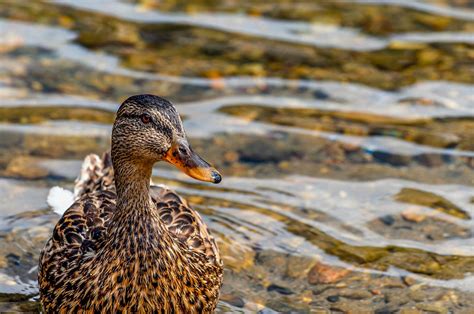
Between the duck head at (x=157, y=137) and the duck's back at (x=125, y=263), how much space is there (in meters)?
0.53

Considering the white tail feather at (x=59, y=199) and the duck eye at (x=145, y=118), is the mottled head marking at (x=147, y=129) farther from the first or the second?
the white tail feather at (x=59, y=199)

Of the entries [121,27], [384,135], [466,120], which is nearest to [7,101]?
[121,27]

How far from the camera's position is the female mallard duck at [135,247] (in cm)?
577

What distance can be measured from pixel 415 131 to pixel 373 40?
6.69ft

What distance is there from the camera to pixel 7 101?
9578 millimetres

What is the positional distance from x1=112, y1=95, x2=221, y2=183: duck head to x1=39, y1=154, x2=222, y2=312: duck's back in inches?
20.8

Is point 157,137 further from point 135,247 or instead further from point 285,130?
point 285,130

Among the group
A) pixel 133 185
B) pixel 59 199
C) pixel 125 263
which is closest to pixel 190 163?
pixel 133 185

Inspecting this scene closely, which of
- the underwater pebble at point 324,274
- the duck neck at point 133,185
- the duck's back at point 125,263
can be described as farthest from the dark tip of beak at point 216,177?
the underwater pebble at point 324,274

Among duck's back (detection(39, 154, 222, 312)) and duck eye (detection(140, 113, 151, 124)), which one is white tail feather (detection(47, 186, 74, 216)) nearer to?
duck's back (detection(39, 154, 222, 312))

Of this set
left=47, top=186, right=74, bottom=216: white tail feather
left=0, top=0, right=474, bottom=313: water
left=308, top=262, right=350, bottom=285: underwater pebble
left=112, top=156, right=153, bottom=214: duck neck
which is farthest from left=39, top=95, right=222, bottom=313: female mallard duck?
left=47, top=186, right=74, bottom=216: white tail feather

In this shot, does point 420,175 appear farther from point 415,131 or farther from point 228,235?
point 228,235

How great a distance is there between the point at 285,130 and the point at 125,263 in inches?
141

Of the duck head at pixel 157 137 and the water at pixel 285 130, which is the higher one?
the duck head at pixel 157 137
